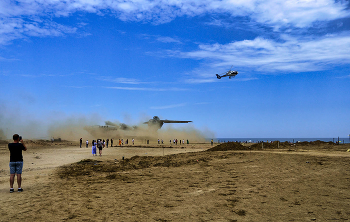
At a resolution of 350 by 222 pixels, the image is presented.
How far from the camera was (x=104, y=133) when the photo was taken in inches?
3199

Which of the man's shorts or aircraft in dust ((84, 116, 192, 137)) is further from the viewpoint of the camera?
aircraft in dust ((84, 116, 192, 137))

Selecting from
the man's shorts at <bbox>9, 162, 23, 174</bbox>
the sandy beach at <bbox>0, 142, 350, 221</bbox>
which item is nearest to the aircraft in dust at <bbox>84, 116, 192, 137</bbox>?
the sandy beach at <bbox>0, 142, 350, 221</bbox>

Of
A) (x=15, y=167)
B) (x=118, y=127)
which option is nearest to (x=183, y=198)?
(x=15, y=167)

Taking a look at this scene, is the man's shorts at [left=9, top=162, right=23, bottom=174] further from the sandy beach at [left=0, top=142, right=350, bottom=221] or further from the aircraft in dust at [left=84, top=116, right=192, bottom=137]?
the aircraft in dust at [left=84, top=116, right=192, bottom=137]

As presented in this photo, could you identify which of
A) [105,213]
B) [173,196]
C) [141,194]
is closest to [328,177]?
[173,196]

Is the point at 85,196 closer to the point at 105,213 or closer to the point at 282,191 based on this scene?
the point at 105,213

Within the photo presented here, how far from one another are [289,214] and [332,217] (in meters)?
1.08

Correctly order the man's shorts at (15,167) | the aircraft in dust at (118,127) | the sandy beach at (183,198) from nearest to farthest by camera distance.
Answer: the sandy beach at (183,198) → the man's shorts at (15,167) → the aircraft in dust at (118,127)

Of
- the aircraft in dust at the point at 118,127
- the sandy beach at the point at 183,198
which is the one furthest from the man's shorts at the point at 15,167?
the aircraft in dust at the point at 118,127

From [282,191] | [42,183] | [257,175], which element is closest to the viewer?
[282,191]

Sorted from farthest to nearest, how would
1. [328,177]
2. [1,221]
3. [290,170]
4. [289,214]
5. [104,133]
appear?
[104,133] → [290,170] → [328,177] → [289,214] → [1,221]

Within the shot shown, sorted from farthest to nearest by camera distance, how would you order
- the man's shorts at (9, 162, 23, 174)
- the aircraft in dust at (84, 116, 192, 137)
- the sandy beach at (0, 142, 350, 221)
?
the aircraft in dust at (84, 116, 192, 137), the man's shorts at (9, 162, 23, 174), the sandy beach at (0, 142, 350, 221)

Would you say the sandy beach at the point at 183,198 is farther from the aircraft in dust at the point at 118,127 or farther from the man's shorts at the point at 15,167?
the aircraft in dust at the point at 118,127

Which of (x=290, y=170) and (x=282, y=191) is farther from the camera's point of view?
(x=290, y=170)
